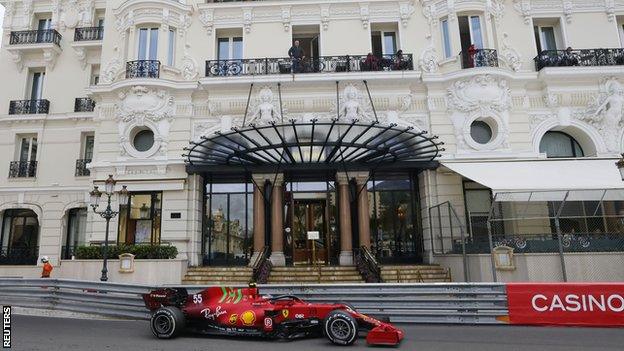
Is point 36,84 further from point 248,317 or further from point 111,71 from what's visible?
point 248,317

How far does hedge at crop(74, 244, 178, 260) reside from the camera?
16094 millimetres

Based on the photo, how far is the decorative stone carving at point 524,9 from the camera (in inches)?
764

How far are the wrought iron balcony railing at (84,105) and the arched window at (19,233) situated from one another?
5.87 metres

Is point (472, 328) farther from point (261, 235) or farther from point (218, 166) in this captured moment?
point (218, 166)

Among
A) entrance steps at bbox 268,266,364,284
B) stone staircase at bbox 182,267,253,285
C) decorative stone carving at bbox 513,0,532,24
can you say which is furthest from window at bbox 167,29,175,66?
decorative stone carving at bbox 513,0,532,24

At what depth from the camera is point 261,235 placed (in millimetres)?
18000

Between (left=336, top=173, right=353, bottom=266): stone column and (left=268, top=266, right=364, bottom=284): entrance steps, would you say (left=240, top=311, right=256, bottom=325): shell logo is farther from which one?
(left=336, top=173, right=353, bottom=266): stone column

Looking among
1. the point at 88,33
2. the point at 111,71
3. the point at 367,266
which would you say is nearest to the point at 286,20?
the point at 111,71

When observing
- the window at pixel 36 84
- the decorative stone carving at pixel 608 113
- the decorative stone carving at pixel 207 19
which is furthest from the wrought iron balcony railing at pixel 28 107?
the decorative stone carving at pixel 608 113

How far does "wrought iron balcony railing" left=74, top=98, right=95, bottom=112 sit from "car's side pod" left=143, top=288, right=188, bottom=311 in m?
16.8

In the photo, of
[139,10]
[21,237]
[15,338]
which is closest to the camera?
[15,338]

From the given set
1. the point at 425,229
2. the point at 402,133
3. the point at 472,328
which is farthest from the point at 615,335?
the point at 425,229

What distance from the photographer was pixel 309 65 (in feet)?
62.1

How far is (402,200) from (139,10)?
14764mm
